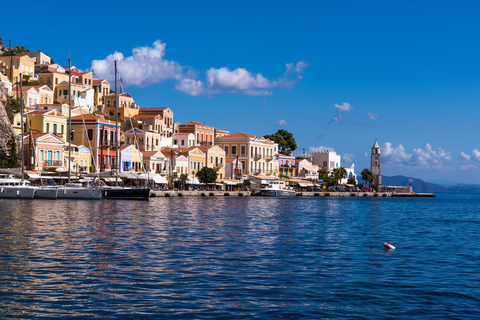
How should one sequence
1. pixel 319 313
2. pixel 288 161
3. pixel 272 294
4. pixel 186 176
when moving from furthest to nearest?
pixel 288 161 → pixel 186 176 → pixel 272 294 → pixel 319 313

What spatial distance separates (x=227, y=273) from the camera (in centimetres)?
1948

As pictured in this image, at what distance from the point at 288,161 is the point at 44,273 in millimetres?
117008

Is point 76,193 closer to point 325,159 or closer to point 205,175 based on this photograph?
point 205,175

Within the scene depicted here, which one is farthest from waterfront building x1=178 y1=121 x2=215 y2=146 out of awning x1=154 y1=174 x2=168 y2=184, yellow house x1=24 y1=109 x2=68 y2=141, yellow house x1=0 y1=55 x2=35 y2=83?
yellow house x1=24 y1=109 x2=68 y2=141

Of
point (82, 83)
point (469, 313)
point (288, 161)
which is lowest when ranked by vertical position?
point (469, 313)

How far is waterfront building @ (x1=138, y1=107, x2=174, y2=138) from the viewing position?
358 feet

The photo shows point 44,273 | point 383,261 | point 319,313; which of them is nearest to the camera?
point 319,313

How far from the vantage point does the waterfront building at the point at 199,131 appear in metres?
112

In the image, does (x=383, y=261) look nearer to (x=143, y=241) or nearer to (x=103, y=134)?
(x=143, y=241)

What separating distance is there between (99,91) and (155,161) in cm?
2947

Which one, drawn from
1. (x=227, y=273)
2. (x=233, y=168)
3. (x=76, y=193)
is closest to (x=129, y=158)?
(x=76, y=193)

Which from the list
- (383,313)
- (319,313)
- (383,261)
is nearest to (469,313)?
(383,313)

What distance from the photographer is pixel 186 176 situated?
300 feet

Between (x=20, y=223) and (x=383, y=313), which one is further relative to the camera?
(x=20, y=223)
